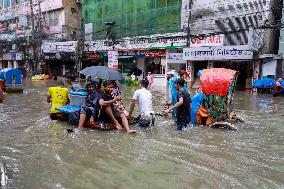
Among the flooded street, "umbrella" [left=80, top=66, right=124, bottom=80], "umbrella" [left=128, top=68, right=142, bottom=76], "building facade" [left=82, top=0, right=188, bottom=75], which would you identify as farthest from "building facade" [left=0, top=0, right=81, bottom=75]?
the flooded street

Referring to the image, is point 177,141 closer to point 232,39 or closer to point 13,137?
point 13,137

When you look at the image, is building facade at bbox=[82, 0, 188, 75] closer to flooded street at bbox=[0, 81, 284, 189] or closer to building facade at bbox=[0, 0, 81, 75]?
building facade at bbox=[0, 0, 81, 75]

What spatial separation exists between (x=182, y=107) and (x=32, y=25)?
34.0m

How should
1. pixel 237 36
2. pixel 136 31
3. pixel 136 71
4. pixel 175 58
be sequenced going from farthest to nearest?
pixel 136 31, pixel 136 71, pixel 175 58, pixel 237 36

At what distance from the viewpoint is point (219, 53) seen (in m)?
23.6

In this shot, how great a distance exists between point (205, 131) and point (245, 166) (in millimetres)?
2906

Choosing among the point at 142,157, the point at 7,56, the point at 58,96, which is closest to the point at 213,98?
the point at 142,157

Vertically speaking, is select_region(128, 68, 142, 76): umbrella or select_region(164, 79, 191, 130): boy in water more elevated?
select_region(128, 68, 142, 76): umbrella

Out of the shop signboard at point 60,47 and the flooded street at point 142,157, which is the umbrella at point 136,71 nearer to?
the shop signboard at point 60,47

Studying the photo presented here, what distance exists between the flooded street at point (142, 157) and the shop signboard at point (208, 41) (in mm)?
16029

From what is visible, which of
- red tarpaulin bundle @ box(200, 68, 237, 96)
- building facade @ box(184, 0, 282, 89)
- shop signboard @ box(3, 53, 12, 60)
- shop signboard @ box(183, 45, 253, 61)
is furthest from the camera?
shop signboard @ box(3, 53, 12, 60)

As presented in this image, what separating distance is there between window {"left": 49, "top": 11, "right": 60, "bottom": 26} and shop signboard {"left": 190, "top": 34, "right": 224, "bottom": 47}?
69.0ft

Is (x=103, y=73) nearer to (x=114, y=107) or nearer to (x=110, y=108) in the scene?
(x=110, y=108)

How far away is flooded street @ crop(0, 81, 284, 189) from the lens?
16.3 ft
